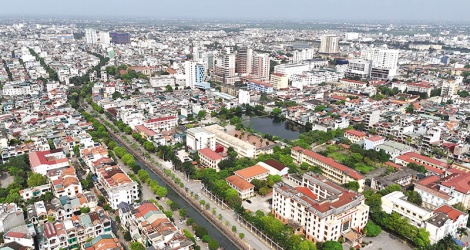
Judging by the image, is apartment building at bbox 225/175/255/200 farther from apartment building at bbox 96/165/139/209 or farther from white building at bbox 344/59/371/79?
white building at bbox 344/59/371/79

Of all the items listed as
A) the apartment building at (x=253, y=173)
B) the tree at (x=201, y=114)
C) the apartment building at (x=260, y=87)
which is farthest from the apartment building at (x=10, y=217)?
the apartment building at (x=260, y=87)

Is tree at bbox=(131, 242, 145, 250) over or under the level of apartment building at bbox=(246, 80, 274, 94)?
under

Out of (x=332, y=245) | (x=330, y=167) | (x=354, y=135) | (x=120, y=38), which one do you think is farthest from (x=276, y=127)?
(x=120, y=38)

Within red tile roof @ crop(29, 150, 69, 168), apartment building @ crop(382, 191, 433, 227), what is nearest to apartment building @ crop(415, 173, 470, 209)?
apartment building @ crop(382, 191, 433, 227)

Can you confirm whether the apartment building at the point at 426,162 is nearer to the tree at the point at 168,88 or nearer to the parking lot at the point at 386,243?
the parking lot at the point at 386,243

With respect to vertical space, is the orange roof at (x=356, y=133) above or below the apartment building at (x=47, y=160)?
above

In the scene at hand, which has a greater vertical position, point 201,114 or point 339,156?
point 201,114

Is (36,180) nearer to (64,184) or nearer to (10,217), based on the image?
(64,184)
